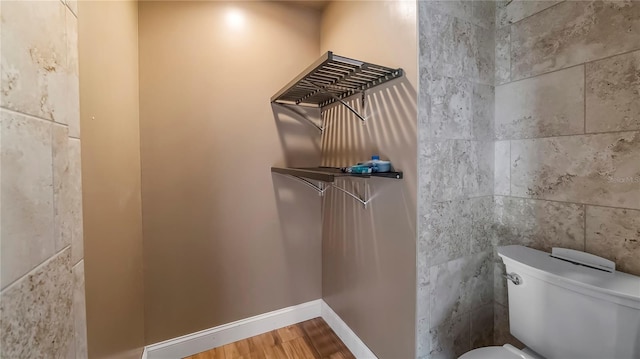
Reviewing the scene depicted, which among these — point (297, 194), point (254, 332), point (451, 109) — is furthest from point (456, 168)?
point (254, 332)

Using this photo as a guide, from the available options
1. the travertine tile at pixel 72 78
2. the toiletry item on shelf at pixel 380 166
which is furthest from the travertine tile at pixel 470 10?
the travertine tile at pixel 72 78

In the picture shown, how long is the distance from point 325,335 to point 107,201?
60.5 inches

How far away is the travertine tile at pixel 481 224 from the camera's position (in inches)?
49.5

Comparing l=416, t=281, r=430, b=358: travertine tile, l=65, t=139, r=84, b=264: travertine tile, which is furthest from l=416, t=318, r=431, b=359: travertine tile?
l=65, t=139, r=84, b=264: travertine tile

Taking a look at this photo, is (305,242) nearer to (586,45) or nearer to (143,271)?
(143,271)

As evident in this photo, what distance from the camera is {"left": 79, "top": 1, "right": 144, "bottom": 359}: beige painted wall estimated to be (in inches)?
30.2

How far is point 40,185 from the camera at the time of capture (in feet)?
1.57

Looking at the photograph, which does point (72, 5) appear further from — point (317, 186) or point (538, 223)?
point (538, 223)

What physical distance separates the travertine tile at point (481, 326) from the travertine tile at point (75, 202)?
164cm

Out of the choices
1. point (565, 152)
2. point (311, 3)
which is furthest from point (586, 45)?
point (311, 3)

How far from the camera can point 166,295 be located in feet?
4.85

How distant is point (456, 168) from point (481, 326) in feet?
2.87

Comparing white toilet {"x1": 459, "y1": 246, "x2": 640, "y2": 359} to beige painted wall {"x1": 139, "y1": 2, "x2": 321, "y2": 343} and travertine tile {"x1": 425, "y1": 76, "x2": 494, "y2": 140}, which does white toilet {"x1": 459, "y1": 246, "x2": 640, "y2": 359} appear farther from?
beige painted wall {"x1": 139, "y1": 2, "x2": 321, "y2": 343}

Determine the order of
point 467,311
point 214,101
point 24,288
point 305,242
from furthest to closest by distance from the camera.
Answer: point 305,242
point 214,101
point 467,311
point 24,288
